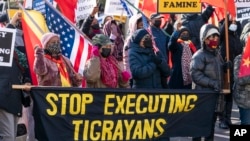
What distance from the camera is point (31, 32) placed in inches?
259

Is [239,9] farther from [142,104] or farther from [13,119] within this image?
[13,119]

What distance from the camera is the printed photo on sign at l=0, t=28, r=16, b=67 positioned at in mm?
5845

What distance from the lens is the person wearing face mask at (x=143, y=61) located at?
6750mm

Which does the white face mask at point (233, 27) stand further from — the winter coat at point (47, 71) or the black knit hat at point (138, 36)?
the winter coat at point (47, 71)

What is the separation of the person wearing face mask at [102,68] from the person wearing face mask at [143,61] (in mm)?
155

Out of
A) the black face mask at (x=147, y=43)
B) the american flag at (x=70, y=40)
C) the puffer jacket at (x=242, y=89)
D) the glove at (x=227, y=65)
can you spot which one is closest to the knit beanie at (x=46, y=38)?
the american flag at (x=70, y=40)

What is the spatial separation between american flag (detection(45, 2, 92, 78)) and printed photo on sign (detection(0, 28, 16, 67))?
126 cm

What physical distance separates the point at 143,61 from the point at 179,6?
1.84 m

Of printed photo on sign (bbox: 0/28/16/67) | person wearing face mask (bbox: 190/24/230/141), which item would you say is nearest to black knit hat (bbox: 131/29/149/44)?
person wearing face mask (bbox: 190/24/230/141)

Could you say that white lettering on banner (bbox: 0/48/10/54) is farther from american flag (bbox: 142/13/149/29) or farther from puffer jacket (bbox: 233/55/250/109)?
american flag (bbox: 142/13/149/29)

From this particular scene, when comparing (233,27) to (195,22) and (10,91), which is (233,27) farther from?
(10,91)

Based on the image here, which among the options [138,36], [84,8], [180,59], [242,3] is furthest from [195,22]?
[138,36]

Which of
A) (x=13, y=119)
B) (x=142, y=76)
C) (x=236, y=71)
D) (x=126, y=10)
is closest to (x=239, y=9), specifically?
(x=126, y=10)

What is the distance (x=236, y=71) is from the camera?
Answer: 23.4 feet
